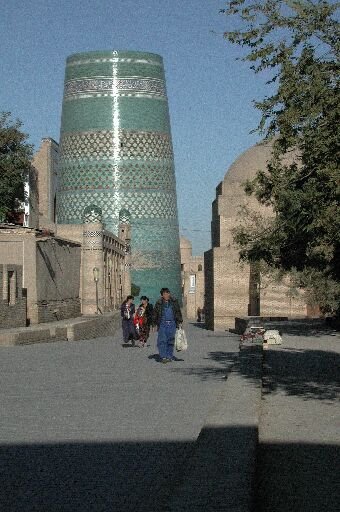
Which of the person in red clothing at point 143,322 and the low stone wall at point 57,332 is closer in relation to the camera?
the low stone wall at point 57,332

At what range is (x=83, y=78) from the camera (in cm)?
5409

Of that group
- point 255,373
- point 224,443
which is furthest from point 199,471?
point 255,373

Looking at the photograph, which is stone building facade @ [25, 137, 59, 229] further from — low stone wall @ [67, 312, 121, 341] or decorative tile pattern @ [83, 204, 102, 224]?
low stone wall @ [67, 312, 121, 341]

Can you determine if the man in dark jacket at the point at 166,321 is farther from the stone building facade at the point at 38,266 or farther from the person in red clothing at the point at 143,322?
the stone building facade at the point at 38,266

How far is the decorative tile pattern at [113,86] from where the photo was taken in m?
53.7

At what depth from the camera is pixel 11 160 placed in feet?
110

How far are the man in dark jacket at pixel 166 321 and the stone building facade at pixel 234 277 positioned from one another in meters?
27.5

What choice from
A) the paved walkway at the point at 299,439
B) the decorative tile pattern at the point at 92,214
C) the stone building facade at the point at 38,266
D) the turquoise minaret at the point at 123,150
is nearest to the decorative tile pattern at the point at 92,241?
the stone building facade at the point at 38,266

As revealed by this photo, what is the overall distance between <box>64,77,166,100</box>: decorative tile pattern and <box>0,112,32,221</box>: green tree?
20.2 metres

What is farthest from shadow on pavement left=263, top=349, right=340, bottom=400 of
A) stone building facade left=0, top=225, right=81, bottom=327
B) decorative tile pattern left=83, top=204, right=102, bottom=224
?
decorative tile pattern left=83, top=204, right=102, bottom=224

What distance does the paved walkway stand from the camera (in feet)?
17.8

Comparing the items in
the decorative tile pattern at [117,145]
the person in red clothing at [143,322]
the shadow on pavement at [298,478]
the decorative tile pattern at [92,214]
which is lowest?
the shadow on pavement at [298,478]

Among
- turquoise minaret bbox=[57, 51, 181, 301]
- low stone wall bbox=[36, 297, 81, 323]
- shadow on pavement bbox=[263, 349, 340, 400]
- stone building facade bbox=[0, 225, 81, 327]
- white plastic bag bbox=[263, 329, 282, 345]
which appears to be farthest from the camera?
turquoise minaret bbox=[57, 51, 181, 301]

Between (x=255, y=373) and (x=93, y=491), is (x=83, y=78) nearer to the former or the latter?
(x=255, y=373)
